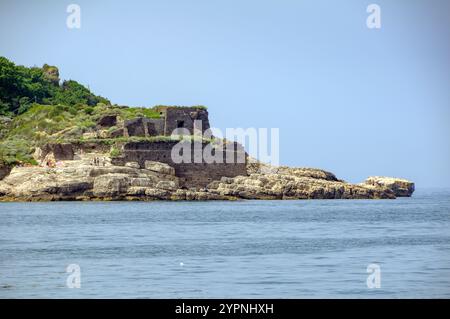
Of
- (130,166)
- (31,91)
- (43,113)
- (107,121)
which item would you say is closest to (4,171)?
(130,166)

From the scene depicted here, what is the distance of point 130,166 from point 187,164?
12.7 feet

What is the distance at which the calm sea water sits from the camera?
72.0 ft

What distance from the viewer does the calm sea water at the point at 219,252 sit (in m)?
22.0

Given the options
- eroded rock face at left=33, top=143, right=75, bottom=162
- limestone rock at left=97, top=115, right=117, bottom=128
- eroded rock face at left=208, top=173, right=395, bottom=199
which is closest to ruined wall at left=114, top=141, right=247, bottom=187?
eroded rock face at left=208, top=173, right=395, bottom=199

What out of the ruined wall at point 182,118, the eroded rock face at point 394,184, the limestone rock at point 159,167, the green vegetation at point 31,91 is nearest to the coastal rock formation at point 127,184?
the limestone rock at point 159,167

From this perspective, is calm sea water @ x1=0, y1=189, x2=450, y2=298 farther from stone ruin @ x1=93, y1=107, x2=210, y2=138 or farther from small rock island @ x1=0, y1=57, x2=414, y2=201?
stone ruin @ x1=93, y1=107, x2=210, y2=138

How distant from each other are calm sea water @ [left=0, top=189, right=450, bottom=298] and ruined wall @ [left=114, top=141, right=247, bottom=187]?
635 cm

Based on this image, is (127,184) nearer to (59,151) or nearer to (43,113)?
(59,151)

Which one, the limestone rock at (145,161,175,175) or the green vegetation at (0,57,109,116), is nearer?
the limestone rock at (145,161,175,175)

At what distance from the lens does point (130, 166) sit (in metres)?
54.0

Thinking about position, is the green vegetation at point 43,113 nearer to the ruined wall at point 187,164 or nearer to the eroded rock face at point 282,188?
the ruined wall at point 187,164
